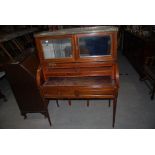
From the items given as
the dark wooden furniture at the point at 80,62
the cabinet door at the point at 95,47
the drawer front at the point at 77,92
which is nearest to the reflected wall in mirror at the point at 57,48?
the dark wooden furniture at the point at 80,62

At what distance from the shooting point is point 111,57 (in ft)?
5.95

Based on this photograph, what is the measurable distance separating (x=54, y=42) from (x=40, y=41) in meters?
0.19

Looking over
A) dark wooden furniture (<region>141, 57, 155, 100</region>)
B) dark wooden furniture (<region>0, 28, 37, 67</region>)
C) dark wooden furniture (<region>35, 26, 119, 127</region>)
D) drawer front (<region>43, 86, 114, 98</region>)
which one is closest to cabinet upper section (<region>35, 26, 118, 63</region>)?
dark wooden furniture (<region>35, 26, 119, 127</region>)

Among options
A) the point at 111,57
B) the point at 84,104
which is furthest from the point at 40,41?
the point at 84,104

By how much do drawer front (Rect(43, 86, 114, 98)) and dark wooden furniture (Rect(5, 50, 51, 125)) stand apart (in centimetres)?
30

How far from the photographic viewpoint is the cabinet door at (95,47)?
1.72 m

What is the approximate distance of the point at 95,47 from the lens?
178 cm

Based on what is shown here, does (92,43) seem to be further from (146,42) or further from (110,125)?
(146,42)

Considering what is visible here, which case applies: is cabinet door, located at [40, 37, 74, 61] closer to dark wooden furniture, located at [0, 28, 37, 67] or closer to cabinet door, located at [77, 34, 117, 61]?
cabinet door, located at [77, 34, 117, 61]

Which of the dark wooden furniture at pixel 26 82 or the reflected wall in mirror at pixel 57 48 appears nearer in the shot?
the reflected wall in mirror at pixel 57 48

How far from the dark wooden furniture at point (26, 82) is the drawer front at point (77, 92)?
0.98 ft

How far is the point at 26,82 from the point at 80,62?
91 cm

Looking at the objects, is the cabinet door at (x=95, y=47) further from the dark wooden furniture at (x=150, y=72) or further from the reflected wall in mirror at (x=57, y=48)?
the dark wooden furniture at (x=150, y=72)

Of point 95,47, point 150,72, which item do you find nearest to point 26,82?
point 95,47
